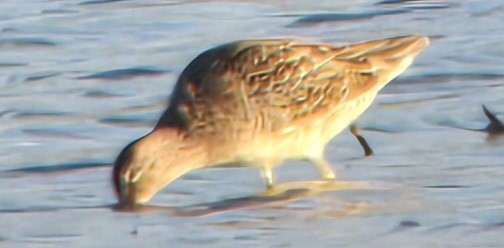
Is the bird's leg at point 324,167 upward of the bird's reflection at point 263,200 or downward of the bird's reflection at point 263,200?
upward

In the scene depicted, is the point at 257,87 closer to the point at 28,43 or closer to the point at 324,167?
the point at 324,167

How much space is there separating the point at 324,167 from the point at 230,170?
0.64 m

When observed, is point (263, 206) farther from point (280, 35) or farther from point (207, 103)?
point (280, 35)

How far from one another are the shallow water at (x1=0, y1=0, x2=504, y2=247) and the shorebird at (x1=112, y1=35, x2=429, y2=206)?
0.13 meters

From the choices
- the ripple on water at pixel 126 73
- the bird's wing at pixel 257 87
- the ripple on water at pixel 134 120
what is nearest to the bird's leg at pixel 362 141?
the bird's wing at pixel 257 87

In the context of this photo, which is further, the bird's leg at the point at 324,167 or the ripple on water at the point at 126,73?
the ripple on water at the point at 126,73

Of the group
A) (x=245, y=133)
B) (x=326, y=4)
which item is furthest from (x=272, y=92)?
(x=326, y=4)

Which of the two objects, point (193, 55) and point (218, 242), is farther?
point (193, 55)

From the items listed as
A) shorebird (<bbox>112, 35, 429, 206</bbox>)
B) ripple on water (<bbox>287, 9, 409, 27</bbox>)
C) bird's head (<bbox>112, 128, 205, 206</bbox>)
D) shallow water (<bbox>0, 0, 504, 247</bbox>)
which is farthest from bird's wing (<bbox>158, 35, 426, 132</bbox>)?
ripple on water (<bbox>287, 9, 409, 27</bbox>)

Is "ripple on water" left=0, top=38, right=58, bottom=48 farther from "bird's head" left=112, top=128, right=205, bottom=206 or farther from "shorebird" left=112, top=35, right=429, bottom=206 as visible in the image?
"bird's head" left=112, top=128, right=205, bottom=206

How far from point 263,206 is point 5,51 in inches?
160

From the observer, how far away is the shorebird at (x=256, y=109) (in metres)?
10.1

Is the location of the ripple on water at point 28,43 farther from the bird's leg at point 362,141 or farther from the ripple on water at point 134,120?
the bird's leg at point 362,141

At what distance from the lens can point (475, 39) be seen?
12.6 metres
